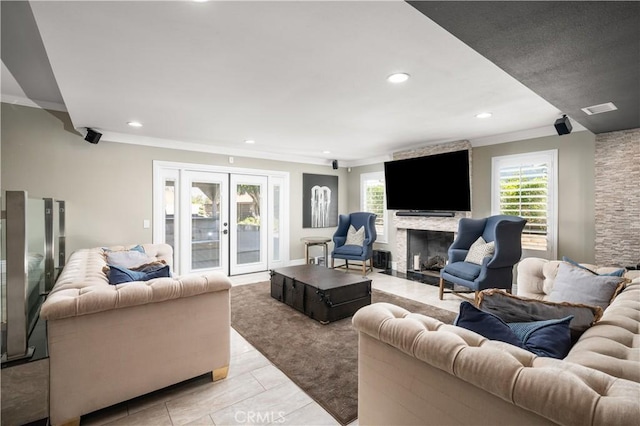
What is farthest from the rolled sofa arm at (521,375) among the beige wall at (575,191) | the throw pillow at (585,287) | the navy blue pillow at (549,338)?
the beige wall at (575,191)

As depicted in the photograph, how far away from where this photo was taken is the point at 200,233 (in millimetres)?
5477

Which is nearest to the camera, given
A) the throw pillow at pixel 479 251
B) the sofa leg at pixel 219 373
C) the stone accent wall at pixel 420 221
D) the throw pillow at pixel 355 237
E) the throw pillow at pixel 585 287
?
the throw pillow at pixel 585 287

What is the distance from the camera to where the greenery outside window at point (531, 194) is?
4234 millimetres

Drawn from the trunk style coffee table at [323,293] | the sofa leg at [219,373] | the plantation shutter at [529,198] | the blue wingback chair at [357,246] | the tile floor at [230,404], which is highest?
the plantation shutter at [529,198]

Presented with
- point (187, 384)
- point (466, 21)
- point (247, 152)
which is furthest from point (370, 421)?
point (247, 152)

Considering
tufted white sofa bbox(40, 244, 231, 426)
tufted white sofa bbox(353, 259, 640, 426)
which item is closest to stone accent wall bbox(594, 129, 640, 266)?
tufted white sofa bbox(353, 259, 640, 426)

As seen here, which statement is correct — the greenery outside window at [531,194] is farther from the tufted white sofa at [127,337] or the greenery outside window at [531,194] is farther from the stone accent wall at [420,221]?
the tufted white sofa at [127,337]

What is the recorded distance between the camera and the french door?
5145 mm

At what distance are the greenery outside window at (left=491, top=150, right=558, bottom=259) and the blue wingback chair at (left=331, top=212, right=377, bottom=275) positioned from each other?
2104 mm

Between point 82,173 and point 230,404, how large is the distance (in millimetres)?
3942

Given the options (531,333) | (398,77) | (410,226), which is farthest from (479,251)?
(531,333)

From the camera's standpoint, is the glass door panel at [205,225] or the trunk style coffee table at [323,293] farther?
the glass door panel at [205,225]

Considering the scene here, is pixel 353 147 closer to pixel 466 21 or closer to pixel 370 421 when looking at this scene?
pixel 466 21

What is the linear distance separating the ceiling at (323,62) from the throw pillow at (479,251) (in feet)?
5.19
